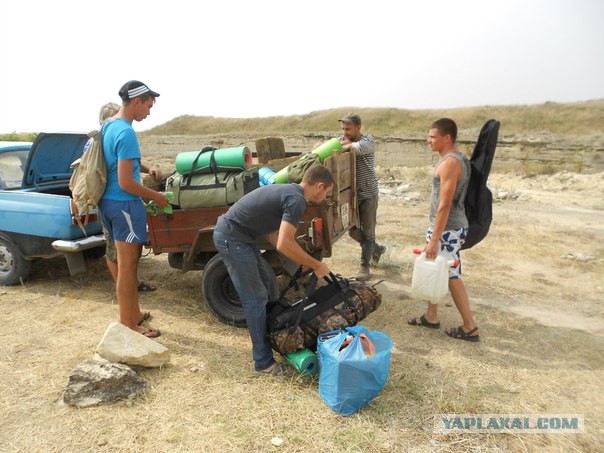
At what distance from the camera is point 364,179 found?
18.3ft

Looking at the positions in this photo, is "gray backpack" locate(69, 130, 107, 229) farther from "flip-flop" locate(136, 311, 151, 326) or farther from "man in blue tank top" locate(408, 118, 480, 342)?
"man in blue tank top" locate(408, 118, 480, 342)

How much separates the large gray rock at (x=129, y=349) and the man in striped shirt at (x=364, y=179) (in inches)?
117

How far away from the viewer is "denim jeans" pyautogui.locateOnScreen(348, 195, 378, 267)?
5.66 meters

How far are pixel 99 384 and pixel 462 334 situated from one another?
3137 mm

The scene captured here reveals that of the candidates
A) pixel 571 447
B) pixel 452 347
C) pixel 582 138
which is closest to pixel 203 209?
pixel 452 347

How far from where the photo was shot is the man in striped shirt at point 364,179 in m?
5.39

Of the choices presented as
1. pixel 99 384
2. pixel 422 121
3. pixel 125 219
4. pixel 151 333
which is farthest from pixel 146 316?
pixel 422 121

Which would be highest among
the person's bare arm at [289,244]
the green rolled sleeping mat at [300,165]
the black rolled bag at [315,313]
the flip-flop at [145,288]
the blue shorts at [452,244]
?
the green rolled sleeping mat at [300,165]

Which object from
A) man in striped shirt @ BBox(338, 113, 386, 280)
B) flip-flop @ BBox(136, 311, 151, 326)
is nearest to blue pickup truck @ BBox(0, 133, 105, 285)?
flip-flop @ BBox(136, 311, 151, 326)

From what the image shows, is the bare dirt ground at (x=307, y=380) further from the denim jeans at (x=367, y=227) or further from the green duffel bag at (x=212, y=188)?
the green duffel bag at (x=212, y=188)

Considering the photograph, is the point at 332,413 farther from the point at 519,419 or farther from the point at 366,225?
the point at 366,225

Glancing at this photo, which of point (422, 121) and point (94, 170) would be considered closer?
point (94, 170)

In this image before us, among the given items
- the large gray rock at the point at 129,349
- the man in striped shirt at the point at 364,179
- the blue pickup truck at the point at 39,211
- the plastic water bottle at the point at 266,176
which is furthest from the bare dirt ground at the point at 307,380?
the plastic water bottle at the point at 266,176

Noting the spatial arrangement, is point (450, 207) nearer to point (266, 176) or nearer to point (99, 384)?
point (266, 176)
